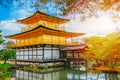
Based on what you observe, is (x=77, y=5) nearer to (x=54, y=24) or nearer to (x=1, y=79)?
(x=1, y=79)

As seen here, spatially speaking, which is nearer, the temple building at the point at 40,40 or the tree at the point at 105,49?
the tree at the point at 105,49

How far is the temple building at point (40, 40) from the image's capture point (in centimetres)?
2452

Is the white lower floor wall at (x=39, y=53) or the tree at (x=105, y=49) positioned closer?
the tree at (x=105, y=49)

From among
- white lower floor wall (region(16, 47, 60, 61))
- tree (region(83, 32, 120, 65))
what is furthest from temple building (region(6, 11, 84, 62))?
tree (region(83, 32, 120, 65))

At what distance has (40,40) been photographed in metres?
24.4

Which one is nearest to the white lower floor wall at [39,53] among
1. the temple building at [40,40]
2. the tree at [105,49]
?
the temple building at [40,40]

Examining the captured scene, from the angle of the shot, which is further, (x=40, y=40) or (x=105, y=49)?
(x=40, y=40)

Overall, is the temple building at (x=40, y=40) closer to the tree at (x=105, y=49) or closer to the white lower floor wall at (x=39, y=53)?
the white lower floor wall at (x=39, y=53)

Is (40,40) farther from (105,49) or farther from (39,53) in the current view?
(105,49)

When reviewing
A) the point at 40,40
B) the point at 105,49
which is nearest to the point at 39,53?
the point at 40,40

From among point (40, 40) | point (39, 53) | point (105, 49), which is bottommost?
point (39, 53)

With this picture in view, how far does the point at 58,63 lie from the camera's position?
2534 centimetres

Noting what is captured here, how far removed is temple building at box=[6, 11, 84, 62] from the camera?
24.5 meters

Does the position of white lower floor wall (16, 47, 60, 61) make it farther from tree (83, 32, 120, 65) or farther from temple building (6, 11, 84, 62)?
tree (83, 32, 120, 65)
